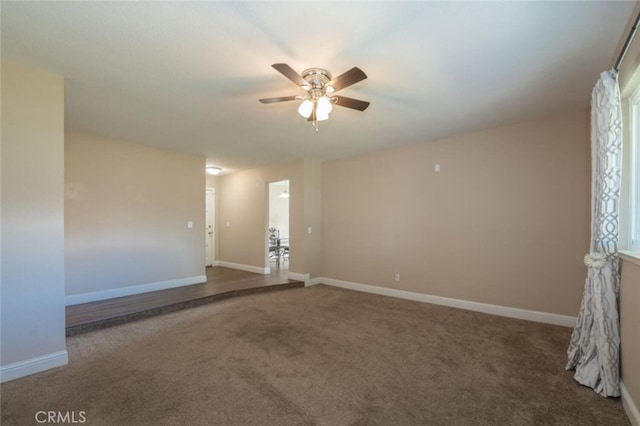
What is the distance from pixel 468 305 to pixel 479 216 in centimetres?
132

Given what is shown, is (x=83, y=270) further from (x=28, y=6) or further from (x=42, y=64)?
(x=28, y=6)

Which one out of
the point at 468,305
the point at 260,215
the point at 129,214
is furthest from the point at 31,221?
the point at 468,305

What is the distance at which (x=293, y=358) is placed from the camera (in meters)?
2.79

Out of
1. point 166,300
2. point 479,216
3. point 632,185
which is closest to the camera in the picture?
point 632,185

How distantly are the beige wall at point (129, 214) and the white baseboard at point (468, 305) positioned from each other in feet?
8.95

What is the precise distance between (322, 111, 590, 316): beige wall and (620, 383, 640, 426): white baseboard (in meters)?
1.64

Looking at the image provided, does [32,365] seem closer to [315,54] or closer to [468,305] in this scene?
[315,54]

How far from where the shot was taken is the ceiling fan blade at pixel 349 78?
206 centimetres

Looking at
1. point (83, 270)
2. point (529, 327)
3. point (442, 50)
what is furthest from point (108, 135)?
point (529, 327)

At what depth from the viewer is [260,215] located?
21.8 feet

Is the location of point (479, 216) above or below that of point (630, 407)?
above

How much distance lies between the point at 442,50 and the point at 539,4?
60cm

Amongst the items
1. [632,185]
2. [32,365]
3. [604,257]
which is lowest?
[32,365]

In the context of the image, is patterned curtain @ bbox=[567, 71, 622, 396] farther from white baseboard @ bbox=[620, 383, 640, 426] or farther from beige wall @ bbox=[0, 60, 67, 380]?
beige wall @ bbox=[0, 60, 67, 380]
